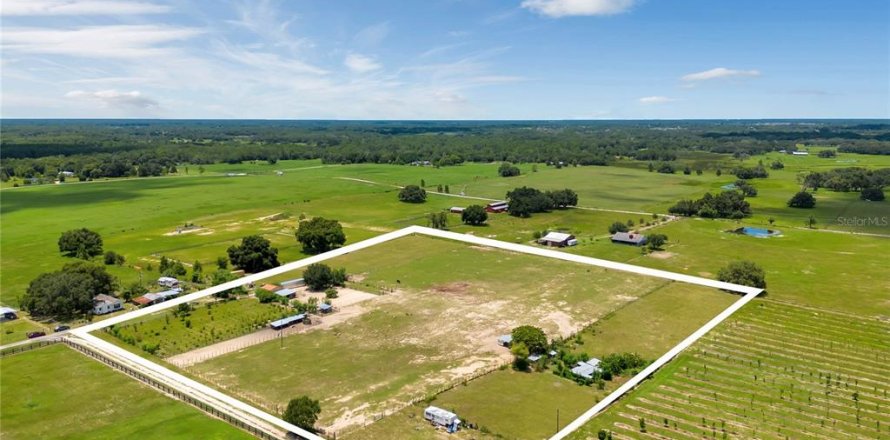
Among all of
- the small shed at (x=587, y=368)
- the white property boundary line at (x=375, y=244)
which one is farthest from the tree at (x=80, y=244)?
the small shed at (x=587, y=368)

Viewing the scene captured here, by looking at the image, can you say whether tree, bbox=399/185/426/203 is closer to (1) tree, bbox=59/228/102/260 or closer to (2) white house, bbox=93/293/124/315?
(1) tree, bbox=59/228/102/260

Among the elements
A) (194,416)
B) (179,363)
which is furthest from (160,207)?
(194,416)

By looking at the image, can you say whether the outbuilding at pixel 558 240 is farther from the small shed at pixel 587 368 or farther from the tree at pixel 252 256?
the small shed at pixel 587 368

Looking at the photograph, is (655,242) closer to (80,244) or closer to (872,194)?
(872,194)

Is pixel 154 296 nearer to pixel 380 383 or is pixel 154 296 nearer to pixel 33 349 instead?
pixel 33 349

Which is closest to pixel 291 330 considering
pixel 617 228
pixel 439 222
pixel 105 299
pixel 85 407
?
pixel 85 407

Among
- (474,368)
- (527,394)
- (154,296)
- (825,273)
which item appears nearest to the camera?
(527,394)

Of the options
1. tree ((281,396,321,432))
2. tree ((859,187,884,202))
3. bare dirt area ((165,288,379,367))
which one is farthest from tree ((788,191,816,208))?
tree ((281,396,321,432))
